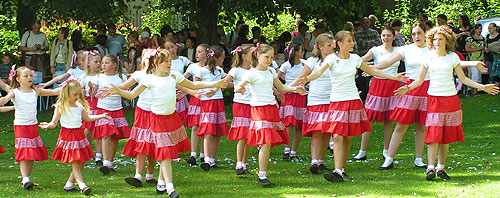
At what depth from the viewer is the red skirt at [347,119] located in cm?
831

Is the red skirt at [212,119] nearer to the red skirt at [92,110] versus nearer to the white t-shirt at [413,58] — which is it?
the red skirt at [92,110]

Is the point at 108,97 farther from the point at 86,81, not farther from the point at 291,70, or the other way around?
the point at 291,70

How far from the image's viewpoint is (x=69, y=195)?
7.92 m

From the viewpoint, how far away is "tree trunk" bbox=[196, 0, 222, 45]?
16391 mm

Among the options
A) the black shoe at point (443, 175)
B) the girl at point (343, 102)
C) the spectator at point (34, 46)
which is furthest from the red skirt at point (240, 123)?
the spectator at point (34, 46)

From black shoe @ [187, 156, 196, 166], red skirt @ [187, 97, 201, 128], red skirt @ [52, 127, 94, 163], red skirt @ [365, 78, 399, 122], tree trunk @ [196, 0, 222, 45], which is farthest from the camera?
tree trunk @ [196, 0, 222, 45]

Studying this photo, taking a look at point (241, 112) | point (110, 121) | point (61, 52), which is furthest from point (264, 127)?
point (61, 52)

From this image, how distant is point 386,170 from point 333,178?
3.76 feet

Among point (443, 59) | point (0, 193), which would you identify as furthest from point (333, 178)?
point (0, 193)

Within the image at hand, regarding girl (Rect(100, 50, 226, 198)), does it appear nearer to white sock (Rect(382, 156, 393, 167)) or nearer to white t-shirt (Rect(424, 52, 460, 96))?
white sock (Rect(382, 156, 393, 167))

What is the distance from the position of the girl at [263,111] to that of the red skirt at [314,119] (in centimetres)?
42

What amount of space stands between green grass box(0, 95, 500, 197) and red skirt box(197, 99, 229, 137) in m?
0.48

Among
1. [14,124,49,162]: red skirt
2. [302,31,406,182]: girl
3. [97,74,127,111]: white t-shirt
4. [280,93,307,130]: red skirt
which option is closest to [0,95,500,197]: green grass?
[14,124,49,162]: red skirt

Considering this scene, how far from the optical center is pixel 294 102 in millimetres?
10359
